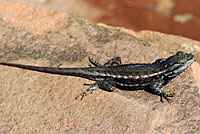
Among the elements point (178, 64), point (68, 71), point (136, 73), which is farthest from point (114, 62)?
point (178, 64)

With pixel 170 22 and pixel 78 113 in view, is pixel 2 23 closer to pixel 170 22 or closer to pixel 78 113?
pixel 78 113

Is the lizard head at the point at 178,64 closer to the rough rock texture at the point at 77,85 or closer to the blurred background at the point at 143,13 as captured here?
the rough rock texture at the point at 77,85

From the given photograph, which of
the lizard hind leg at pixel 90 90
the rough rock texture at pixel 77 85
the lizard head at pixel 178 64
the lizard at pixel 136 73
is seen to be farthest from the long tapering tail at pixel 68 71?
the lizard head at pixel 178 64

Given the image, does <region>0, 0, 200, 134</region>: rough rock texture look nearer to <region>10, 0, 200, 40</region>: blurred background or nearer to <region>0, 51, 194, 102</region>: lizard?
<region>0, 51, 194, 102</region>: lizard

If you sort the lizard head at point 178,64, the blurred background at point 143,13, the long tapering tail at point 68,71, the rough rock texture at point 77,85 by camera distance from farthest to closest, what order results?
the blurred background at point 143,13
the long tapering tail at point 68,71
the lizard head at point 178,64
the rough rock texture at point 77,85

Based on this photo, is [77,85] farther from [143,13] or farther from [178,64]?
[143,13]

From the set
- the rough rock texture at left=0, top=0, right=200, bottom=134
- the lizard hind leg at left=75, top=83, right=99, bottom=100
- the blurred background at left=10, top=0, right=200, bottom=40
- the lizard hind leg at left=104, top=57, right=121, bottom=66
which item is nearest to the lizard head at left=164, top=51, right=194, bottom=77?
the rough rock texture at left=0, top=0, right=200, bottom=134
